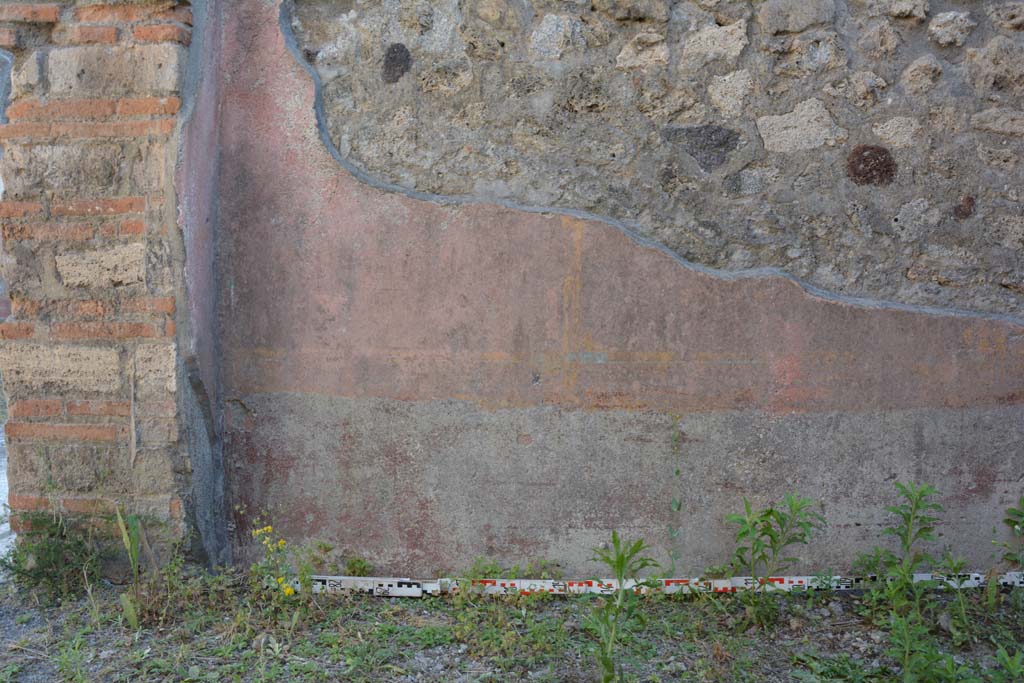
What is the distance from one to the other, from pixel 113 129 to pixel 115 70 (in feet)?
0.63

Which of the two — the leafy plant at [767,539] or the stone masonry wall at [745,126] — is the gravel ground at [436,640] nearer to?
the leafy plant at [767,539]

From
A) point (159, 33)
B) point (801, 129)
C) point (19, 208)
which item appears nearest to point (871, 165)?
point (801, 129)

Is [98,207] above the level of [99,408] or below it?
above

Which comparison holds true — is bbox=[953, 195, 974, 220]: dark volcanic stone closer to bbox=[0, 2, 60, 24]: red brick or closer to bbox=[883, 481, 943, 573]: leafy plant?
bbox=[883, 481, 943, 573]: leafy plant

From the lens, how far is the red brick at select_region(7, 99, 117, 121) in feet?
8.33

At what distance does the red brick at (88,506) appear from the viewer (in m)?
2.58

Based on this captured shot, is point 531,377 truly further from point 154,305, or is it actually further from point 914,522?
point 914,522

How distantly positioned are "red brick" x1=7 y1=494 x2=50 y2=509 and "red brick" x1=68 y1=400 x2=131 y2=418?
0.32 metres

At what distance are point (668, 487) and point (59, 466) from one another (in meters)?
2.07

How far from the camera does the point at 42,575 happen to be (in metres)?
2.52

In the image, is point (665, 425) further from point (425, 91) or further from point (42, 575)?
point (42, 575)

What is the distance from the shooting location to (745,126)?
2.71 m

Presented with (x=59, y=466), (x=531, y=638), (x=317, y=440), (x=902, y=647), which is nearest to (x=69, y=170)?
(x=59, y=466)

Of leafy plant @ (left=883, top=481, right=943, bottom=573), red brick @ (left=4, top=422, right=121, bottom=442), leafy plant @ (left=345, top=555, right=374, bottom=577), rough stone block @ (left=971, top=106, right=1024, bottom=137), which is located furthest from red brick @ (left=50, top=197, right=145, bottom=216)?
rough stone block @ (left=971, top=106, right=1024, bottom=137)
